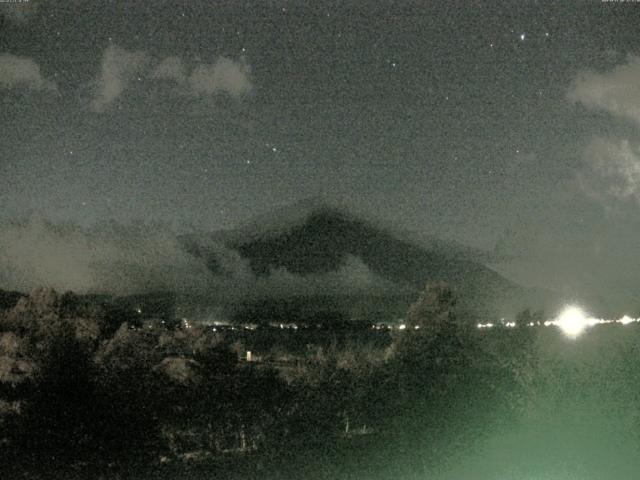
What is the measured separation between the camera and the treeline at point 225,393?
12.0 metres

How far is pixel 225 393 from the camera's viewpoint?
47.2 ft

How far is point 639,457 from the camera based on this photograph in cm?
1265

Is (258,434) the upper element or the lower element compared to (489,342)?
lower

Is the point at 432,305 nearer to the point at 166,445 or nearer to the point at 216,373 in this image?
the point at 216,373

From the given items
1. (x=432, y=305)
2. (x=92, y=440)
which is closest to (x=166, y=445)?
(x=92, y=440)

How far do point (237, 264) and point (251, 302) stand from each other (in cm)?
2678

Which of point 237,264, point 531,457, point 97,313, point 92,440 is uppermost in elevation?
point 237,264

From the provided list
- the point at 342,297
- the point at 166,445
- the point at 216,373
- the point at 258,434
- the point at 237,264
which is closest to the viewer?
the point at 166,445

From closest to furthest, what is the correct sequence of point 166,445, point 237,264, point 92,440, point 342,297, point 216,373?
point 92,440
point 166,445
point 216,373
point 342,297
point 237,264

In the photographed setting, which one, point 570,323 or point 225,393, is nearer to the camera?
point 225,393

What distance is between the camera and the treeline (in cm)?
1203

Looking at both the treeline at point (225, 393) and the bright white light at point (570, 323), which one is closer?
the treeline at point (225, 393)

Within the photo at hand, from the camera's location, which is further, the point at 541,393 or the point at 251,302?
the point at 251,302

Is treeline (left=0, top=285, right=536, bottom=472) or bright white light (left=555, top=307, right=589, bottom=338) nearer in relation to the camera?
treeline (left=0, top=285, right=536, bottom=472)
